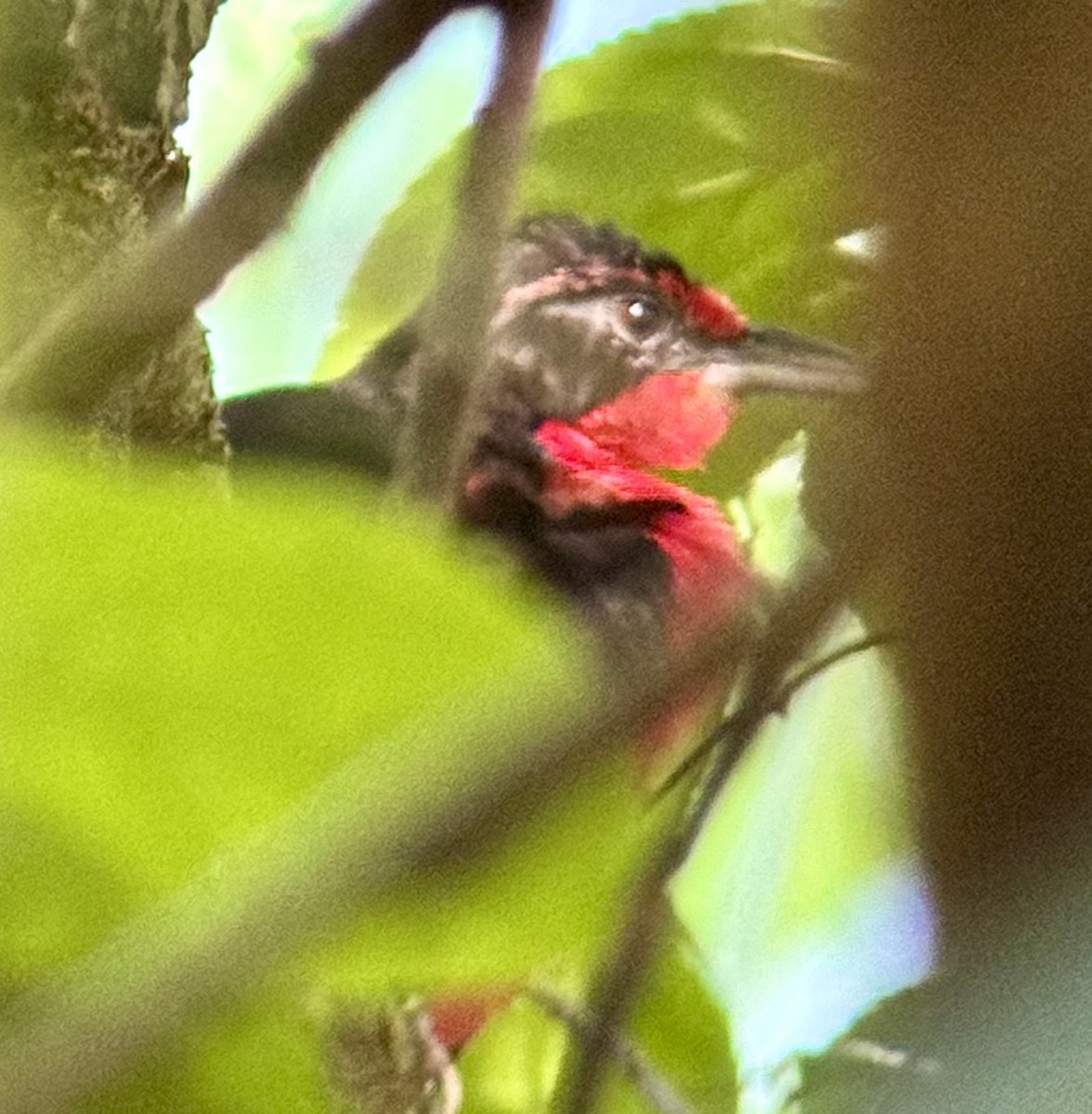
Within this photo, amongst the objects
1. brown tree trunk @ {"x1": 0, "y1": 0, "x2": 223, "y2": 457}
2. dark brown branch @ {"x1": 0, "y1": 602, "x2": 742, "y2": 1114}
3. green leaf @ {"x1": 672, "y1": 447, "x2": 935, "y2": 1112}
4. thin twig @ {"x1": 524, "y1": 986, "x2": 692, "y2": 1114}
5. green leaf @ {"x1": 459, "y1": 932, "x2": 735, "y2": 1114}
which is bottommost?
green leaf @ {"x1": 672, "y1": 447, "x2": 935, "y2": 1112}

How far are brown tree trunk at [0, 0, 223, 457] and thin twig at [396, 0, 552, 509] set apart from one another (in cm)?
7

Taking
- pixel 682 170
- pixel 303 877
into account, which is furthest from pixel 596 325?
pixel 303 877

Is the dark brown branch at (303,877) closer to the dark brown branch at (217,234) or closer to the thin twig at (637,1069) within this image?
the dark brown branch at (217,234)

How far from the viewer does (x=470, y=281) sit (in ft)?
1.04

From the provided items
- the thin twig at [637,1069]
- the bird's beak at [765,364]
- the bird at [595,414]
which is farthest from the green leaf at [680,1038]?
the bird's beak at [765,364]

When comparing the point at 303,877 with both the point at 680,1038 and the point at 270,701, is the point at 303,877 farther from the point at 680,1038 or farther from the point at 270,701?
the point at 680,1038

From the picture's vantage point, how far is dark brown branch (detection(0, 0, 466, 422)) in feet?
0.70

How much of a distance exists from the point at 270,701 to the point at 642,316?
3.42 ft

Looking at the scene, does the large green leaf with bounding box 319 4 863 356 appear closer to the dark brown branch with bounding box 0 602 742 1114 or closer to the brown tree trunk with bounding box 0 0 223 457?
the brown tree trunk with bounding box 0 0 223 457

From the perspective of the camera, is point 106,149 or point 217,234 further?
point 106,149

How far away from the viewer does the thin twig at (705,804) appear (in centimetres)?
19

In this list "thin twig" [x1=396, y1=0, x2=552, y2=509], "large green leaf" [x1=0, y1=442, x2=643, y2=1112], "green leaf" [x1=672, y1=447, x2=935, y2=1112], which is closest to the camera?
"large green leaf" [x1=0, y1=442, x2=643, y2=1112]

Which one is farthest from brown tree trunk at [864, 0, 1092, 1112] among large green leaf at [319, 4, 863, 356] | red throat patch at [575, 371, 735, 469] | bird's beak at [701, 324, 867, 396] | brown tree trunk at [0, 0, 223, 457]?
red throat patch at [575, 371, 735, 469]

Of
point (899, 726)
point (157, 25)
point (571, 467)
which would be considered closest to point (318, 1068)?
point (899, 726)
